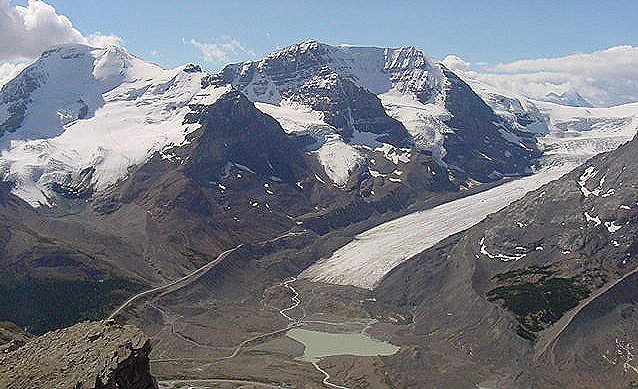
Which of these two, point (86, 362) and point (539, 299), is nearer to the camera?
point (86, 362)

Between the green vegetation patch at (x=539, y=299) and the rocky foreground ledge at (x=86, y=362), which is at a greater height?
the rocky foreground ledge at (x=86, y=362)

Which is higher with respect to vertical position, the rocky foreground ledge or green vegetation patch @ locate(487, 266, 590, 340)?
the rocky foreground ledge

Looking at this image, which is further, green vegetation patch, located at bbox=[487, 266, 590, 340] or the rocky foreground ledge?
green vegetation patch, located at bbox=[487, 266, 590, 340]

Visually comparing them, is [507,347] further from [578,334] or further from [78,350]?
[78,350]

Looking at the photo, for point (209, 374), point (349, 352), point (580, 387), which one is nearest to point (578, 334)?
point (580, 387)

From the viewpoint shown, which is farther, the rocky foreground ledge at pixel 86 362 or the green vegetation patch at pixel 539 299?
the green vegetation patch at pixel 539 299

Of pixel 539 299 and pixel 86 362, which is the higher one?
pixel 86 362
